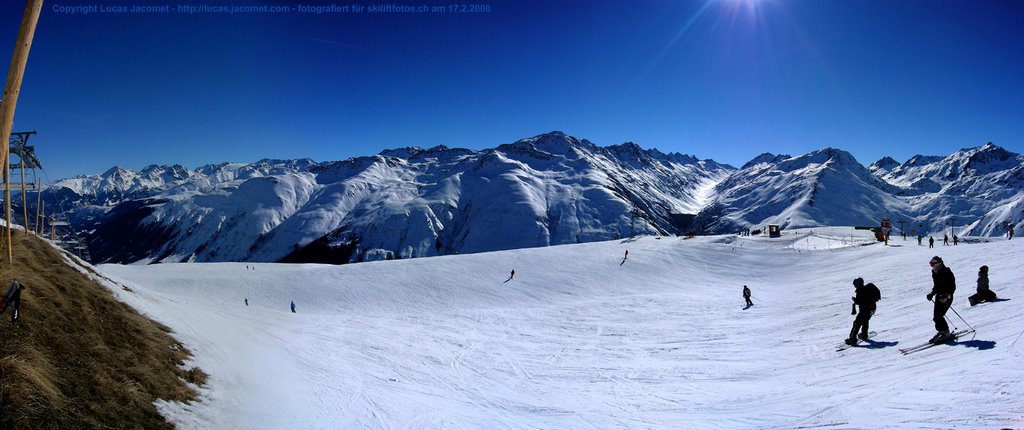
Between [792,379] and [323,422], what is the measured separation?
12.1 m

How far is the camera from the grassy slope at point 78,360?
6930 mm

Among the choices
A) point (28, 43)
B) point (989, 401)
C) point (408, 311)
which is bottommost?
point (408, 311)

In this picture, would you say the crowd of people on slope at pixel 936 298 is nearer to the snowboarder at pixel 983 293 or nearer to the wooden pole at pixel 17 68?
the snowboarder at pixel 983 293

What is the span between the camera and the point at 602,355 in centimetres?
1831

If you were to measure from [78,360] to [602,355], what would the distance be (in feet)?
51.4

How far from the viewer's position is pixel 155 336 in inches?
497

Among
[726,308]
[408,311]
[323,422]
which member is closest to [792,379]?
[323,422]

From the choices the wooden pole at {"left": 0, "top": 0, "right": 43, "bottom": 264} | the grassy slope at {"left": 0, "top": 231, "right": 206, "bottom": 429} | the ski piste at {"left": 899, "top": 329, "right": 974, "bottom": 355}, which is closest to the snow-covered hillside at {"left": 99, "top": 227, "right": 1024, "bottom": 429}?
the ski piste at {"left": 899, "top": 329, "right": 974, "bottom": 355}

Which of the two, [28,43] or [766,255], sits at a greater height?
[28,43]

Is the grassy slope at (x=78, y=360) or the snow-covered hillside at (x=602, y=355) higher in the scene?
the grassy slope at (x=78, y=360)

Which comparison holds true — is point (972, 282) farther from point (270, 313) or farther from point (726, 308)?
point (270, 313)

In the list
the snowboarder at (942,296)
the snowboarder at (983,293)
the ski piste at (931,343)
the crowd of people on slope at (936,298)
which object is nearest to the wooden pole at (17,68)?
the crowd of people on slope at (936,298)

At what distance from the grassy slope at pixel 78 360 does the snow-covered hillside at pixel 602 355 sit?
89 centimetres

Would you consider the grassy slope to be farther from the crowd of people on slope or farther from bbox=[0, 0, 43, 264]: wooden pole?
the crowd of people on slope
